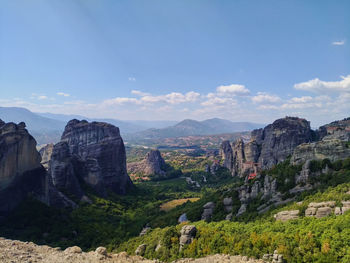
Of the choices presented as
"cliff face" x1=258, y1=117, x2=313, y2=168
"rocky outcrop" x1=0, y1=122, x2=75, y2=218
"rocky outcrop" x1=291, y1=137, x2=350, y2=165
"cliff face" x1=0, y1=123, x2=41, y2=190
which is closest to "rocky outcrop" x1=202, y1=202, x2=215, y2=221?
"rocky outcrop" x1=291, y1=137, x2=350, y2=165

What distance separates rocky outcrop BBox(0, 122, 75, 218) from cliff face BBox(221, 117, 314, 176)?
6255 centimetres

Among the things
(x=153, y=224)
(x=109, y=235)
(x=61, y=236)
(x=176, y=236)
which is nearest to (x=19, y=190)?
(x=61, y=236)

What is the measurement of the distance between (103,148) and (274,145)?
2394 inches

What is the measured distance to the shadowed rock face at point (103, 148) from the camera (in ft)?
250

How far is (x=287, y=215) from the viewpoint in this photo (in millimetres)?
23828

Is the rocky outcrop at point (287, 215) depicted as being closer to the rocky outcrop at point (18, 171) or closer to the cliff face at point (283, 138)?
the rocky outcrop at point (18, 171)

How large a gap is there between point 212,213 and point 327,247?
2185 centimetres

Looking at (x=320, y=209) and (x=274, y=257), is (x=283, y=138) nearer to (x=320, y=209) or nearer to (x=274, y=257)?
(x=320, y=209)

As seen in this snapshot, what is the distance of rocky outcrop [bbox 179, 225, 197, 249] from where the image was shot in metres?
23.2

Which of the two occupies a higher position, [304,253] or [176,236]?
[304,253]

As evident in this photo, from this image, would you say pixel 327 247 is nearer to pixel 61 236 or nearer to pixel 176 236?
pixel 176 236

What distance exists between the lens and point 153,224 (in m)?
41.6

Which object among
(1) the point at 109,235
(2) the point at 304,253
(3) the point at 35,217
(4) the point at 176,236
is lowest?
(1) the point at 109,235

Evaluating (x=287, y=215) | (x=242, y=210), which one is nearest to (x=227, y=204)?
(x=242, y=210)
